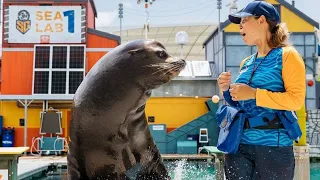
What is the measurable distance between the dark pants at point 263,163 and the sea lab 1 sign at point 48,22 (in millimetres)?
12476

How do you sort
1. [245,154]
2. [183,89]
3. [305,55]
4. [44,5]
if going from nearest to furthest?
1. [245,154]
2. [44,5]
3. [305,55]
4. [183,89]

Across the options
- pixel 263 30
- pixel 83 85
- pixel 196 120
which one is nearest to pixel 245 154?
pixel 263 30

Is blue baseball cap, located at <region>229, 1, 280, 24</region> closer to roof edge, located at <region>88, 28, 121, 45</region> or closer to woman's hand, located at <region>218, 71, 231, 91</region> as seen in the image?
woman's hand, located at <region>218, 71, 231, 91</region>

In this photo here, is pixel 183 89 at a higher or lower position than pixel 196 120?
higher

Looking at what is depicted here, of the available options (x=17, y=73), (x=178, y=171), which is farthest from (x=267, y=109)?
(x=17, y=73)

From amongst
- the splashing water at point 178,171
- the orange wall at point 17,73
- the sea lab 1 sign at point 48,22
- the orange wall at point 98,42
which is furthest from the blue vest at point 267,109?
the orange wall at point 17,73

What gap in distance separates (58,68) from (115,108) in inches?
452

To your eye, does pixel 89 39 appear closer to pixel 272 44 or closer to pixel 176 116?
pixel 176 116

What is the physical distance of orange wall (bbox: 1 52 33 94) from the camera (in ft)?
46.2

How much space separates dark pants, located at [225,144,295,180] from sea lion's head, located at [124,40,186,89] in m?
0.52

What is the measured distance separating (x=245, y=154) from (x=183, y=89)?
45.9 feet

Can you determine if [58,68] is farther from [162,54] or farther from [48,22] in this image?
[162,54]

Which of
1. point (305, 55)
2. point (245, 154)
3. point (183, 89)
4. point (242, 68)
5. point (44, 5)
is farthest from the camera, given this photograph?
point (183, 89)

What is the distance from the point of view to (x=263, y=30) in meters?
1.89
